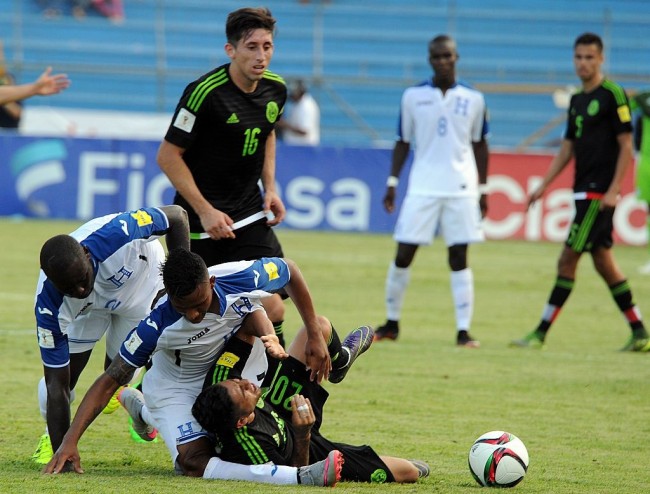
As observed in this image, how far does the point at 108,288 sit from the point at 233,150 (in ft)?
4.67

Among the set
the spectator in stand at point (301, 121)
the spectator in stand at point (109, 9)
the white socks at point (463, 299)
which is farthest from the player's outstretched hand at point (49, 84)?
the spectator in stand at point (109, 9)

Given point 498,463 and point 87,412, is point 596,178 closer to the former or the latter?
point 498,463

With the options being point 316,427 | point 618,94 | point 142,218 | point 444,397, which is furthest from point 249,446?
point 618,94

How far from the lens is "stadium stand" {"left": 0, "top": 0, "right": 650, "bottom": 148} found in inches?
1034

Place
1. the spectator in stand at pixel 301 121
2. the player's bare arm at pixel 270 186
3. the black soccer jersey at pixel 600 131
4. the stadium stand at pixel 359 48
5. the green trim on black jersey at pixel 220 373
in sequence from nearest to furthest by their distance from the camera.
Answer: the green trim on black jersey at pixel 220 373 < the player's bare arm at pixel 270 186 < the black soccer jersey at pixel 600 131 < the spectator in stand at pixel 301 121 < the stadium stand at pixel 359 48

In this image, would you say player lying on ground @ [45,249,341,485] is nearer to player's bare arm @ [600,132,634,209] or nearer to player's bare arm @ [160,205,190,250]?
player's bare arm @ [160,205,190,250]

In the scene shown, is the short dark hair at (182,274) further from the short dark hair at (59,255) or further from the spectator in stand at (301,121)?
the spectator in stand at (301,121)

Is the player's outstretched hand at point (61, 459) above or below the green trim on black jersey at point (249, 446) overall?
below

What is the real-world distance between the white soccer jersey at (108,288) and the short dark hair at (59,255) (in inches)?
8.7

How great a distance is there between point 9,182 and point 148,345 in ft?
50.7

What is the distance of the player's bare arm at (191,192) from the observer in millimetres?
6930

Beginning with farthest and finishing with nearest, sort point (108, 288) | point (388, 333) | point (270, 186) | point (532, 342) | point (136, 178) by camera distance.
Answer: point (136, 178) < point (388, 333) < point (532, 342) < point (270, 186) < point (108, 288)

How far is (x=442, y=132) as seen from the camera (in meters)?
10.5

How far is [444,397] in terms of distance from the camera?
7.76 meters
